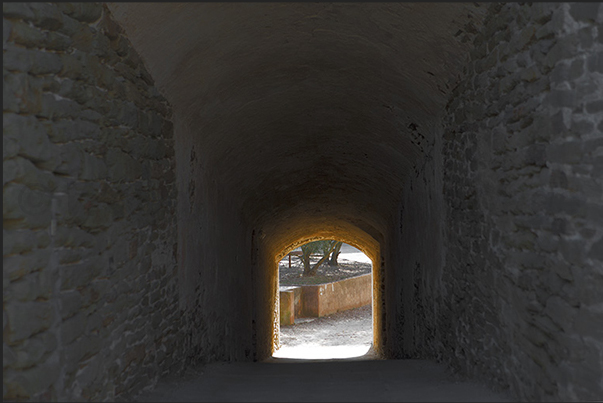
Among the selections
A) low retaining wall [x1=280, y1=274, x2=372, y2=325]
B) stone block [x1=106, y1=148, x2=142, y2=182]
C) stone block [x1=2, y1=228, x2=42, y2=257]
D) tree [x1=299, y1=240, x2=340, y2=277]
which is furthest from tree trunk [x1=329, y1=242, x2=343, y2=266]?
stone block [x1=2, y1=228, x2=42, y2=257]

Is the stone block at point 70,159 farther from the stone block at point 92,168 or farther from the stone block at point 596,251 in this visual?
the stone block at point 596,251

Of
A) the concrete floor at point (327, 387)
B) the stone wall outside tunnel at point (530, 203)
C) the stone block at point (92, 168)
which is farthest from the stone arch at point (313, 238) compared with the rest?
the stone block at point (92, 168)

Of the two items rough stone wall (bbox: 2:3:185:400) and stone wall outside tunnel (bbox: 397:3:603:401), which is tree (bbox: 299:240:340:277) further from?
rough stone wall (bbox: 2:3:185:400)

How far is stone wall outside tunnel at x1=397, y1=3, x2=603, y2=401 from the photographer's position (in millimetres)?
2713

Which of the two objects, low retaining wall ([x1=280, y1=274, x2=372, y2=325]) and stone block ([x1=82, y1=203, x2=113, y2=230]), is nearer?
stone block ([x1=82, y1=203, x2=113, y2=230])

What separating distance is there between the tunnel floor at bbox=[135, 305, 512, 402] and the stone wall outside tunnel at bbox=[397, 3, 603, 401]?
30 centimetres

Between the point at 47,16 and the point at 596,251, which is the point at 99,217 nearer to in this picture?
the point at 47,16

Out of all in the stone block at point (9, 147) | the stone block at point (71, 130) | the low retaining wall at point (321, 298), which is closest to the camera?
the stone block at point (9, 147)

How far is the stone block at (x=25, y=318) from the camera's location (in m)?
2.48

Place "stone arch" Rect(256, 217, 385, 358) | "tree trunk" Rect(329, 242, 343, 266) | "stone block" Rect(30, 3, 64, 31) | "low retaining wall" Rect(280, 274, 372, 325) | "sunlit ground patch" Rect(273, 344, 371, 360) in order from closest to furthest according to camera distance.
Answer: "stone block" Rect(30, 3, 64, 31) < "stone arch" Rect(256, 217, 385, 358) < "sunlit ground patch" Rect(273, 344, 371, 360) < "low retaining wall" Rect(280, 274, 372, 325) < "tree trunk" Rect(329, 242, 343, 266)

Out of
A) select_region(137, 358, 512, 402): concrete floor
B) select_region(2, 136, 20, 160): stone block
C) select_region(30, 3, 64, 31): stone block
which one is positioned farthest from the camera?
select_region(137, 358, 512, 402): concrete floor

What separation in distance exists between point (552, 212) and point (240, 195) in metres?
5.26

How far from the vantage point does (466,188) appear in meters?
4.42

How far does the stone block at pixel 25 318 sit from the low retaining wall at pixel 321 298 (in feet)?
44.0
